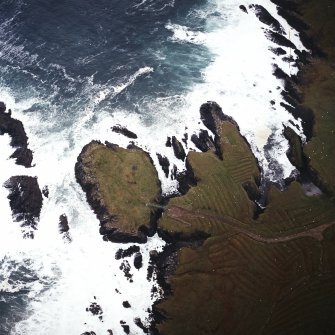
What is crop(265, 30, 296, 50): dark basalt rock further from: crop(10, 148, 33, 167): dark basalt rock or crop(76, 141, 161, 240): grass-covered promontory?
crop(10, 148, 33, 167): dark basalt rock

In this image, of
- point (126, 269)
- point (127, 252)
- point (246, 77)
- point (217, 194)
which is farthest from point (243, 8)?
point (126, 269)

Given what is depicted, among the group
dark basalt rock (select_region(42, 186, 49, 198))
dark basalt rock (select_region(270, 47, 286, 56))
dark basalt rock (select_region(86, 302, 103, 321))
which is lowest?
dark basalt rock (select_region(86, 302, 103, 321))

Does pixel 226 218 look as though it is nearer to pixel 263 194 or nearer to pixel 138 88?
pixel 263 194

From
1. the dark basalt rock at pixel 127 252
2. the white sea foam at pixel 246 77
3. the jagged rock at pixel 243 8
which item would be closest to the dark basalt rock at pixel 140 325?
the dark basalt rock at pixel 127 252

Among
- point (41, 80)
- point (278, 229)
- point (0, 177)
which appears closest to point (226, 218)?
point (278, 229)

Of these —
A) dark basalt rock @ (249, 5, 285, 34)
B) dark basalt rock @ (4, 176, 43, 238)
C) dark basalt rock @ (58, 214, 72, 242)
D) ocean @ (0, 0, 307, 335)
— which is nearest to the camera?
ocean @ (0, 0, 307, 335)

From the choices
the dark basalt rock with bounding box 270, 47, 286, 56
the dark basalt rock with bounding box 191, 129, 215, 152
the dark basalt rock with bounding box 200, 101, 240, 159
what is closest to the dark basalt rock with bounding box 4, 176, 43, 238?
the dark basalt rock with bounding box 191, 129, 215, 152
